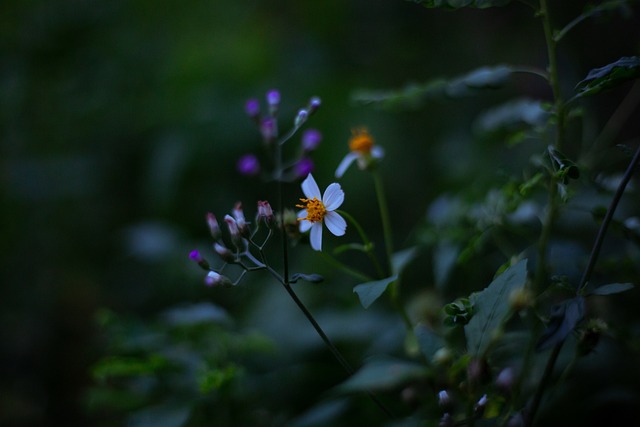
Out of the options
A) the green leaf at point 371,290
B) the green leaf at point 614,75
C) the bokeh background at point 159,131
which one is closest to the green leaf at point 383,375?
the green leaf at point 371,290

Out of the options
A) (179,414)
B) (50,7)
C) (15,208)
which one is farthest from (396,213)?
(50,7)

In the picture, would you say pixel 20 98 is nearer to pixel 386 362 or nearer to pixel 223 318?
pixel 223 318

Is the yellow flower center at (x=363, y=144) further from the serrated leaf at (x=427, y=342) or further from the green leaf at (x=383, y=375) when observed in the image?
the green leaf at (x=383, y=375)

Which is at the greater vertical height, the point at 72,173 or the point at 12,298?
Result: the point at 72,173

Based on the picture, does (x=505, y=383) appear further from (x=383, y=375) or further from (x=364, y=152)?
(x=364, y=152)

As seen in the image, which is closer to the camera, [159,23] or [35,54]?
[35,54]

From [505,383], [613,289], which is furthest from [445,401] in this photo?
[613,289]

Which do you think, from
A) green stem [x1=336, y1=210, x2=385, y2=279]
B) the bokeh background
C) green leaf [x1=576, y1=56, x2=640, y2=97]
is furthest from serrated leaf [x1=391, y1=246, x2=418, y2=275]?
the bokeh background
